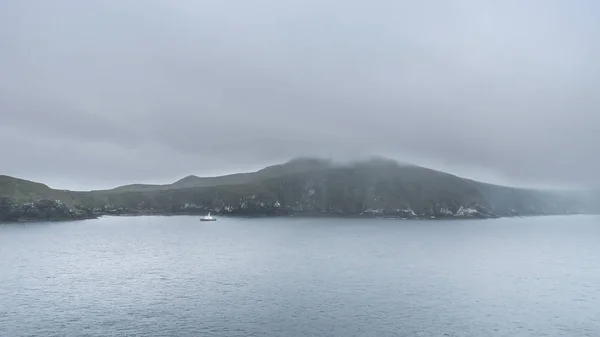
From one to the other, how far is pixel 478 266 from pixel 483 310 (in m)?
53.6

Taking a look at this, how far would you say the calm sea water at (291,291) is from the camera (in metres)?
57.6

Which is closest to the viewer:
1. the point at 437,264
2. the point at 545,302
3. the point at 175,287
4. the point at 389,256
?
the point at 545,302

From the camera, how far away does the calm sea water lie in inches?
2269

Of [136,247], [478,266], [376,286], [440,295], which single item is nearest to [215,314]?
[376,286]

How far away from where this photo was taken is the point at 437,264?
387 ft

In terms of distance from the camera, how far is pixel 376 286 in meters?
83.2

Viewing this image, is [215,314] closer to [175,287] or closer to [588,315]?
Answer: [175,287]

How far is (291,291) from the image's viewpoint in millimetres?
78938

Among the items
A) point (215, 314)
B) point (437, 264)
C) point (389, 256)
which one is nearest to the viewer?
point (215, 314)

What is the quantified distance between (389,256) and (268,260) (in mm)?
35463

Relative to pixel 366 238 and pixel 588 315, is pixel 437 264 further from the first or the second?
pixel 366 238

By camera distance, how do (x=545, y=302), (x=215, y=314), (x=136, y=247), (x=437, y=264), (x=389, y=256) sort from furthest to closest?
1. (x=136, y=247)
2. (x=389, y=256)
3. (x=437, y=264)
4. (x=545, y=302)
5. (x=215, y=314)

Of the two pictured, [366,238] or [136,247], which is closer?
[136,247]

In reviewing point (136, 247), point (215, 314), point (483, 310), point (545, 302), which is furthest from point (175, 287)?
point (136, 247)
